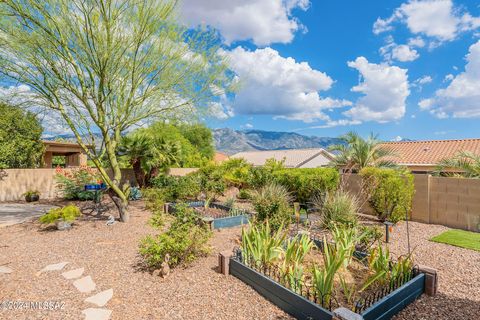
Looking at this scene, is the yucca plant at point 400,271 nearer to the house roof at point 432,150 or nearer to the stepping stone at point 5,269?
the stepping stone at point 5,269

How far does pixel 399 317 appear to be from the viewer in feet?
10.8

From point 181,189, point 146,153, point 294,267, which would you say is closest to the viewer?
point 294,267

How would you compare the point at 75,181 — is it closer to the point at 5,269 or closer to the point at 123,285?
the point at 5,269

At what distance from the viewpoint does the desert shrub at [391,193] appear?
26.7 feet

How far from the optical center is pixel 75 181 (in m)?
13.1

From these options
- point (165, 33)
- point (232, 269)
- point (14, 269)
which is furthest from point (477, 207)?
point (14, 269)

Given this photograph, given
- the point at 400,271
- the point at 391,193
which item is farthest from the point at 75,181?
the point at 400,271

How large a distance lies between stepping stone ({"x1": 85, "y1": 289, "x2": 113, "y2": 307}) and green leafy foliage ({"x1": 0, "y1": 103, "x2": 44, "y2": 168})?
1351 centimetres

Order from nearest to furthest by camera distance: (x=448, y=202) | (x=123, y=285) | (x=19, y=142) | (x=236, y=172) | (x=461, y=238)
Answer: (x=123, y=285) → (x=461, y=238) → (x=448, y=202) → (x=19, y=142) → (x=236, y=172)

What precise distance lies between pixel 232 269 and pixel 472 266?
4327 mm

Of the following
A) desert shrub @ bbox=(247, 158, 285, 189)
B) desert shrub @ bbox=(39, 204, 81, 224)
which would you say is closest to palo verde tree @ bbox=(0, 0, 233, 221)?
desert shrub @ bbox=(39, 204, 81, 224)

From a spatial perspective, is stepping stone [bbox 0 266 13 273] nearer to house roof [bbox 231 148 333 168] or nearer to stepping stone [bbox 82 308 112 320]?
stepping stone [bbox 82 308 112 320]

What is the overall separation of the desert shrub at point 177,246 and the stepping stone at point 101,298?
80 cm

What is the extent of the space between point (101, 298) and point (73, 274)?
1.13 metres
